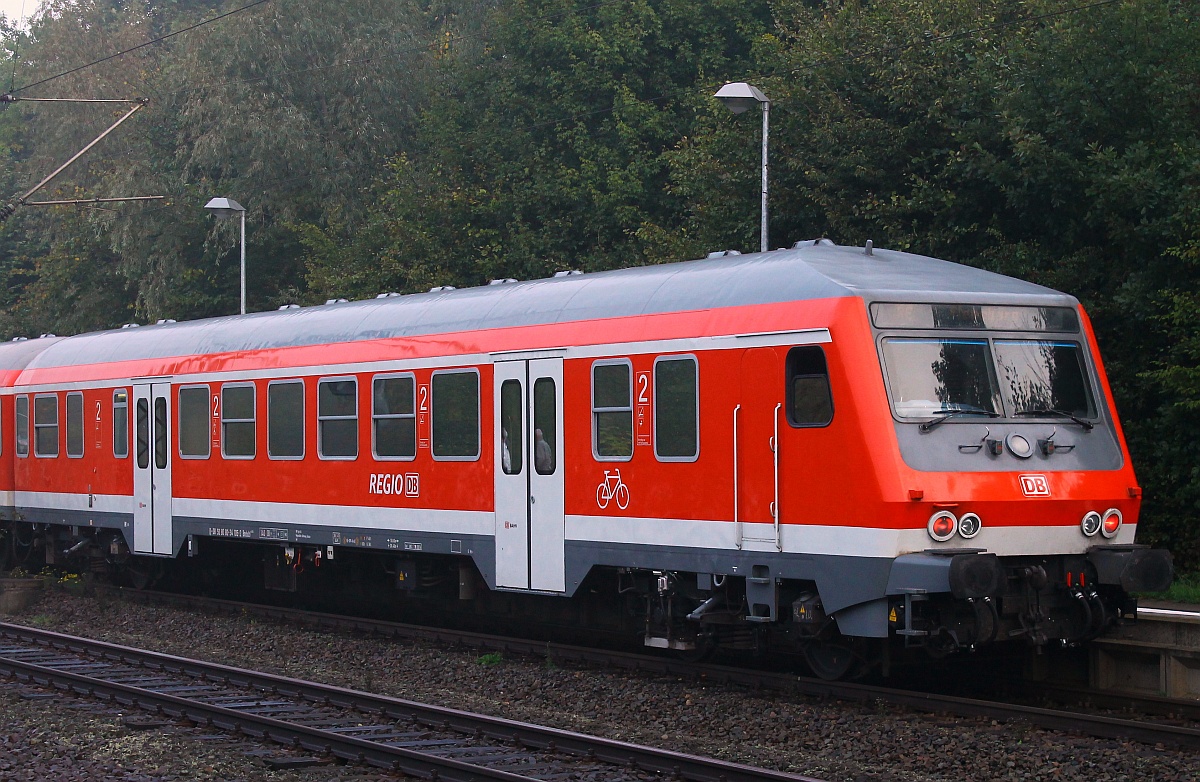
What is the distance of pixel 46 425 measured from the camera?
21031 millimetres

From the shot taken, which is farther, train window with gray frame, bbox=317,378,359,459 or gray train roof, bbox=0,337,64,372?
gray train roof, bbox=0,337,64,372

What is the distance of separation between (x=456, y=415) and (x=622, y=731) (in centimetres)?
452

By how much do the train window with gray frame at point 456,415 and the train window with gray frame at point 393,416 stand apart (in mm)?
383

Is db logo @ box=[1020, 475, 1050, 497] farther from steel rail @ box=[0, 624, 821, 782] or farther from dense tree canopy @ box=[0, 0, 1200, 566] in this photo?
dense tree canopy @ box=[0, 0, 1200, 566]

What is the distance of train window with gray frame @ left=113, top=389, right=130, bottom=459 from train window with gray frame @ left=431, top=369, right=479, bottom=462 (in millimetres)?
6690

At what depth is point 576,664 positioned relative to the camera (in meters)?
13.1

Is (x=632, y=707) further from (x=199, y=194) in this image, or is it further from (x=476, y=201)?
(x=199, y=194)

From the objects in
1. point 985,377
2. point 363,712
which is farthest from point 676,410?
point 363,712

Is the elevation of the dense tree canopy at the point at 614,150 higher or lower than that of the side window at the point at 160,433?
higher

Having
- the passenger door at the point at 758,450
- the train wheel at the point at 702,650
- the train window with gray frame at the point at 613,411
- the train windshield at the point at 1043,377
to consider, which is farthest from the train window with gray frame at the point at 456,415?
the train windshield at the point at 1043,377

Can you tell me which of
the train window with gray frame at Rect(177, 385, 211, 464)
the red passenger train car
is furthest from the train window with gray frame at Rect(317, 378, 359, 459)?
the train window with gray frame at Rect(177, 385, 211, 464)

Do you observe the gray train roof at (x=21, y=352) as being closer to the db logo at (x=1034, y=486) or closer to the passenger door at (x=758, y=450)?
the passenger door at (x=758, y=450)

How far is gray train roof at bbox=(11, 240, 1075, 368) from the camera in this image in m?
10.9

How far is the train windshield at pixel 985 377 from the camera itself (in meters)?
10.5
